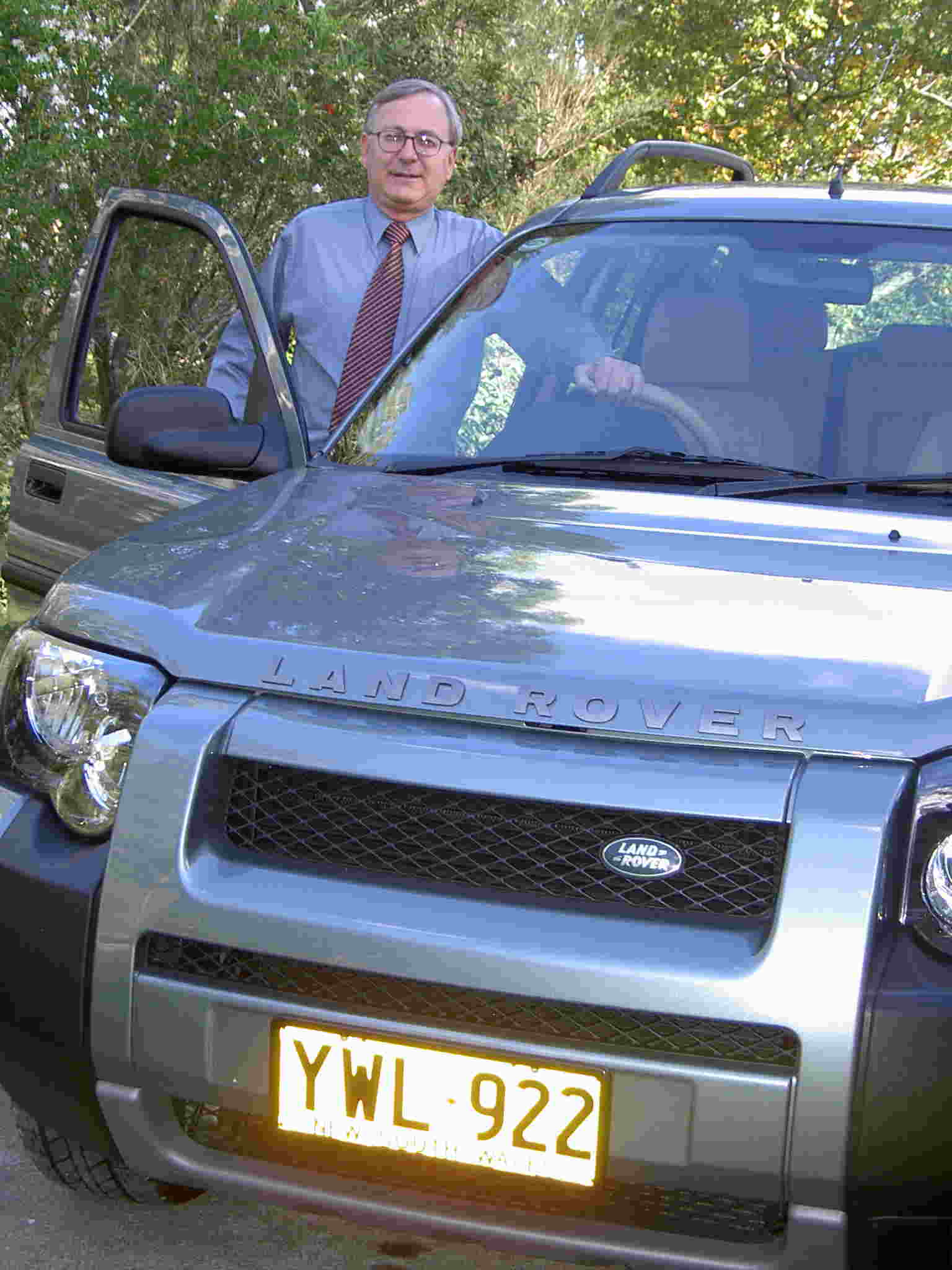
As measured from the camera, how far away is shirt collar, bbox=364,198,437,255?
205 inches

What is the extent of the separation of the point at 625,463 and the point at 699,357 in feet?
1.35

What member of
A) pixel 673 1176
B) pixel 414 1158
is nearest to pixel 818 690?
pixel 673 1176

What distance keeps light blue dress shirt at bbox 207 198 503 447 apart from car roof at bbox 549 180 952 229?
0.69 m

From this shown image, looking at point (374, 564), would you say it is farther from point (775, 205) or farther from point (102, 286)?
point (102, 286)

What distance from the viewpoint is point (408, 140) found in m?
5.29

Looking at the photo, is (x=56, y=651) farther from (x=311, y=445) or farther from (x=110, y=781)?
(x=311, y=445)

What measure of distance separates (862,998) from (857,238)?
2.03 m

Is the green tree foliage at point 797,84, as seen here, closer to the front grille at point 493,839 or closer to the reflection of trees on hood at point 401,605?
the reflection of trees on hood at point 401,605

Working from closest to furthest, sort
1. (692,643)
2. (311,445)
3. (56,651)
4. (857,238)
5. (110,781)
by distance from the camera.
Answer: (692,643) < (110,781) < (56,651) < (857,238) < (311,445)

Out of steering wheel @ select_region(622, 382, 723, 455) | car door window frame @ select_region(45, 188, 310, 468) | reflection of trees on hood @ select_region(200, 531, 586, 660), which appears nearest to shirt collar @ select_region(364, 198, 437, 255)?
car door window frame @ select_region(45, 188, 310, 468)

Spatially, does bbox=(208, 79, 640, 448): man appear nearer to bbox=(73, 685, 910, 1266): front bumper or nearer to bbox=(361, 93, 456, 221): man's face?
bbox=(361, 93, 456, 221): man's face

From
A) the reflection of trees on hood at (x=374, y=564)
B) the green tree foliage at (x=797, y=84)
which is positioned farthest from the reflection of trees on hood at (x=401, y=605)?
the green tree foliage at (x=797, y=84)

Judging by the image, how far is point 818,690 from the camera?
224cm

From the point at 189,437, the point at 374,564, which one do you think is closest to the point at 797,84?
the point at 189,437
